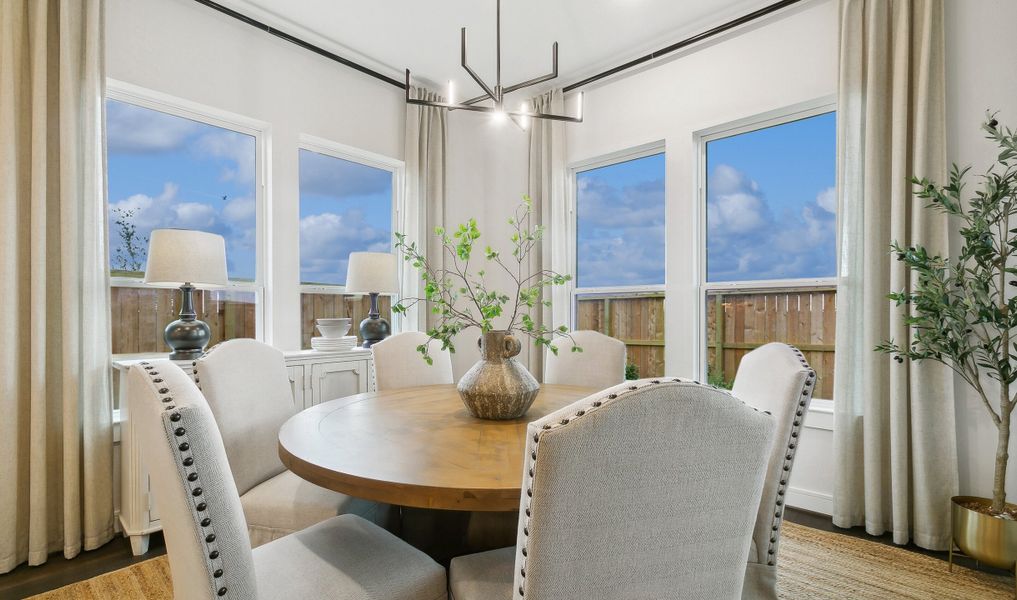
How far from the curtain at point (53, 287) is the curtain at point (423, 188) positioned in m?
1.93

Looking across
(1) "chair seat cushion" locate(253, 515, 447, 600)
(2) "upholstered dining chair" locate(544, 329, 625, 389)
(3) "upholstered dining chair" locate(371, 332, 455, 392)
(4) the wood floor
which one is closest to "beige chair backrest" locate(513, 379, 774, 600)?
(1) "chair seat cushion" locate(253, 515, 447, 600)

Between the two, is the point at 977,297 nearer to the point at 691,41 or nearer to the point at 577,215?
the point at 691,41

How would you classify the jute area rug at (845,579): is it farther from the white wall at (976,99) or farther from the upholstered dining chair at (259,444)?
the upholstered dining chair at (259,444)

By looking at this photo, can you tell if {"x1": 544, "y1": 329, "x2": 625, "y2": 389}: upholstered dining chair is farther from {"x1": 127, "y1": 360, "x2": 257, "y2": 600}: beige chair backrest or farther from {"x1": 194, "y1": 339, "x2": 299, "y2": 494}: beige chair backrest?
{"x1": 127, "y1": 360, "x2": 257, "y2": 600}: beige chair backrest

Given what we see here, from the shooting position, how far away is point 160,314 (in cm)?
287

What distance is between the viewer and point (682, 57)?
3.38 metres

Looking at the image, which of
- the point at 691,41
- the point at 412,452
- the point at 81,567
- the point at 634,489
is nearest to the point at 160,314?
the point at 81,567

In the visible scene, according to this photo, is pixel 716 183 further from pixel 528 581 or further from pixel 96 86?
pixel 96 86

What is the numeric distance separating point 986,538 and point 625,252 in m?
2.45

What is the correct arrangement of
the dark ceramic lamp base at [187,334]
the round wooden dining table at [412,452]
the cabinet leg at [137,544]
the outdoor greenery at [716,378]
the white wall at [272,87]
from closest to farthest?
the round wooden dining table at [412,452]
the cabinet leg at [137,544]
the dark ceramic lamp base at [187,334]
the white wall at [272,87]
the outdoor greenery at [716,378]

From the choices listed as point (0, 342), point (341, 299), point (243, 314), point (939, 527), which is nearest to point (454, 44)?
point (341, 299)

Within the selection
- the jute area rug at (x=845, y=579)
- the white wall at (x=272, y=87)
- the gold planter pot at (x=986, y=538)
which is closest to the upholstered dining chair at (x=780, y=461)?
the jute area rug at (x=845, y=579)

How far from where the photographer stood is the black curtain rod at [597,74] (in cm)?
295

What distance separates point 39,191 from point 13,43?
66 centimetres
